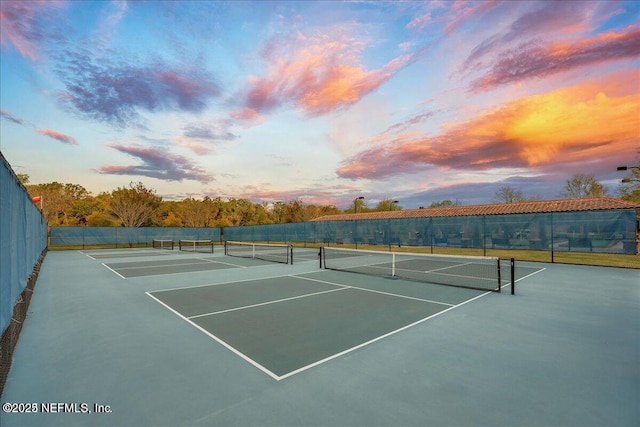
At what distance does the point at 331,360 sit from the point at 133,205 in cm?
5039

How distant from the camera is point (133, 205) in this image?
151 feet

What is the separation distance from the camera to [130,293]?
9336 millimetres

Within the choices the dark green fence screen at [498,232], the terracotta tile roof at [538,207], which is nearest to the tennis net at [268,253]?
the dark green fence screen at [498,232]

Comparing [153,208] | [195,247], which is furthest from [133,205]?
[195,247]

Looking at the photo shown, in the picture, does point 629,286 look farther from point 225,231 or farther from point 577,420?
point 225,231

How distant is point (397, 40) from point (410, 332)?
43.8ft

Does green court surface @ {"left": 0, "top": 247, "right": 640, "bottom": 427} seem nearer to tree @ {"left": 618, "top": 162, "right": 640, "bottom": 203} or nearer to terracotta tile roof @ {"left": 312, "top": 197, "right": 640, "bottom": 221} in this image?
terracotta tile roof @ {"left": 312, "top": 197, "right": 640, "bottom": 221}

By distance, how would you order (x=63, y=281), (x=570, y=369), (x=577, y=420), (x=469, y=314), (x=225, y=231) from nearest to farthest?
(x=577, y=420) < (x=570, y=369) < (x=469, y=314) < (x=63, y=281) < (x=225, y=231)

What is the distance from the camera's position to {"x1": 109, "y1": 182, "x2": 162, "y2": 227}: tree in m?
45.8

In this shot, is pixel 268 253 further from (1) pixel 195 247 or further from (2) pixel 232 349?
(2) pixel 232 349

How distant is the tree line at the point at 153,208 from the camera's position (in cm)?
4547

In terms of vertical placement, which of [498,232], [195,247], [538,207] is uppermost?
[538,207]

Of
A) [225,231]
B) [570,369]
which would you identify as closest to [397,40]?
[570,369]

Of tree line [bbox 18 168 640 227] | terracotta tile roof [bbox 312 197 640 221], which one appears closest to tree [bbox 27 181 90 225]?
tree line [bbox 18 168 640 227]
